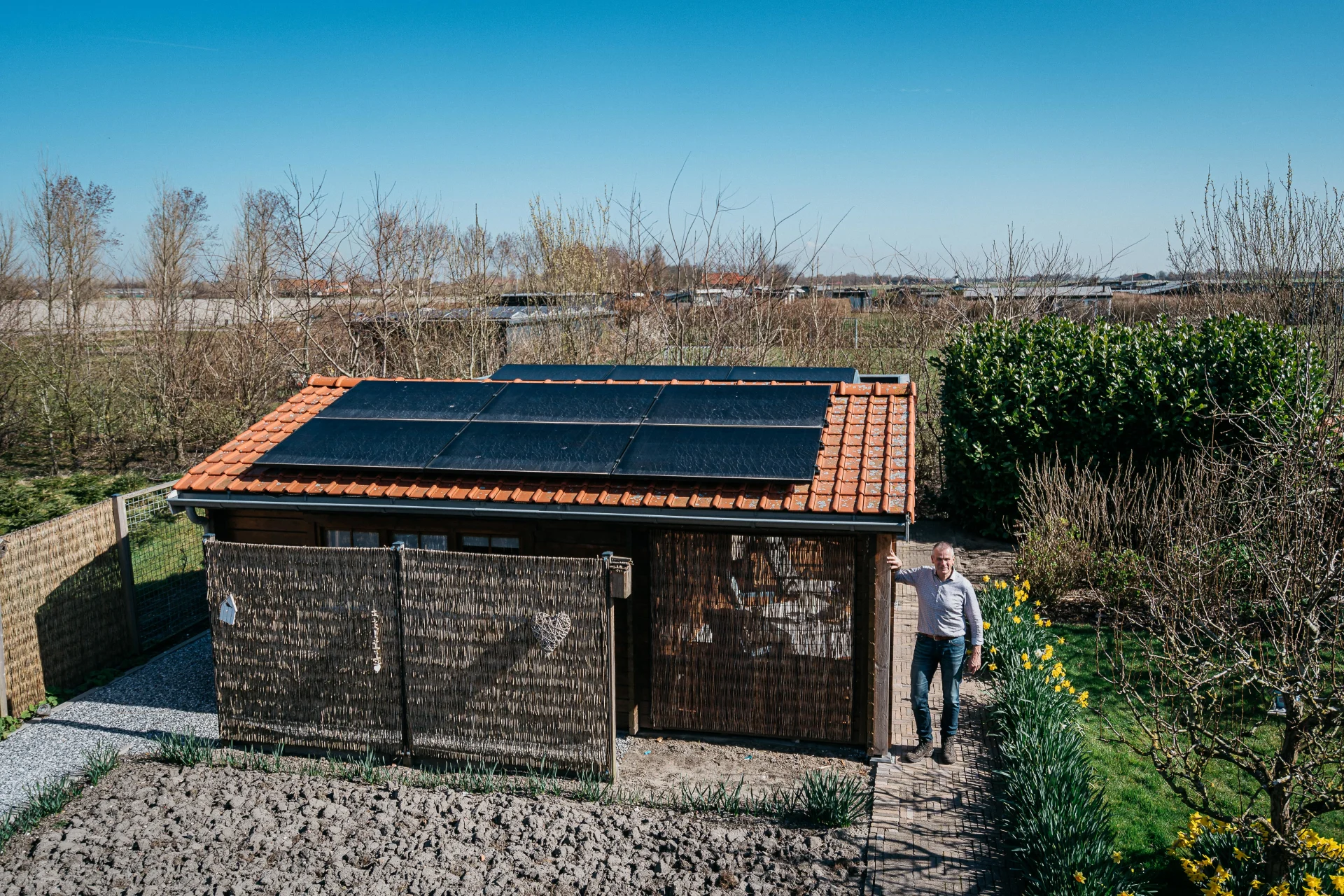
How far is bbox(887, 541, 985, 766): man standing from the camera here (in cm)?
735

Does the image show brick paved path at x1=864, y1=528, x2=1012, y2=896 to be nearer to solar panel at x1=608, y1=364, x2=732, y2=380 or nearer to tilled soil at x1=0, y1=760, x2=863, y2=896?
tilled soil at x1=0, y1=760, x2=863, y2=896

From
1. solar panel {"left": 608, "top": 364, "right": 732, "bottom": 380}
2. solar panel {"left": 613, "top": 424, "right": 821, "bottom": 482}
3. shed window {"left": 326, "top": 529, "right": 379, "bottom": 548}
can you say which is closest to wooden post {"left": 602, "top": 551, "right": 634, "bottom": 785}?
solar panel {"left": 613, "top": 424, "right": 821, "bottom": 482}

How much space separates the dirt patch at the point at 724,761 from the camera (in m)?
7.23

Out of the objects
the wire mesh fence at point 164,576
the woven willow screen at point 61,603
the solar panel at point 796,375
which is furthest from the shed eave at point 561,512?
the solar panel at point 796,375

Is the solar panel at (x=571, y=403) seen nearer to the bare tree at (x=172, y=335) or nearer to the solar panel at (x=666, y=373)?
the solar panel at (x=666, y=373)

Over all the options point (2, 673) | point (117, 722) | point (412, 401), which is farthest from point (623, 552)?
point (2, 673)

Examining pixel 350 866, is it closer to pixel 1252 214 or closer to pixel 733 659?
pixel 733 659

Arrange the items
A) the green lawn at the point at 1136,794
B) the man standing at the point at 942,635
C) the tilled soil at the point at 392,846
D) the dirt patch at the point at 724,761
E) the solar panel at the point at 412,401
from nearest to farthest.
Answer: the tilled soil at the point at 392,846 → the green lawn at the point at 1136,794 → the dirt patch at the point at 724,761 → the man standing at the point at 942,635 → the solar panel at the point at 412,401

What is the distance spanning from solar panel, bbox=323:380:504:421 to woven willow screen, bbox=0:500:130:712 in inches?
106

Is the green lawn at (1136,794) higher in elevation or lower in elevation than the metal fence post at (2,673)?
lower

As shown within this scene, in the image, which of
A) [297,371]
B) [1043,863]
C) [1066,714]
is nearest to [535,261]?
[297,371]

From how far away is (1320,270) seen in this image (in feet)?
52.1

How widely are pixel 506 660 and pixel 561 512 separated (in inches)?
49.2

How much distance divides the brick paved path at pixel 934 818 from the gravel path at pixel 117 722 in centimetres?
573
